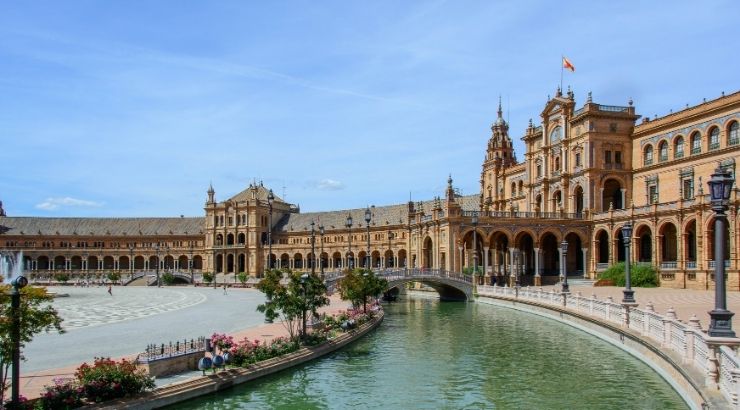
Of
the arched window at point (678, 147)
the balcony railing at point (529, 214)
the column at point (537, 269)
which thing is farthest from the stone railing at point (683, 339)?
the arched window at point (678, 147)

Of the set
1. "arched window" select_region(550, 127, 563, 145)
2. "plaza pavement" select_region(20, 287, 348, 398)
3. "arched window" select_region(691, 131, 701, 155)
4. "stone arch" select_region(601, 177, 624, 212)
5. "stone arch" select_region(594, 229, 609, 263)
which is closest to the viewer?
"plaza pavement" select_region(20, 287, 348, 398)

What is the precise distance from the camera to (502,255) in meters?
82.8

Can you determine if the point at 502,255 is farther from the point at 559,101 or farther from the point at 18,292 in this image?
the point at 18,292

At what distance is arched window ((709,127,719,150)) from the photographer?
61906 mm

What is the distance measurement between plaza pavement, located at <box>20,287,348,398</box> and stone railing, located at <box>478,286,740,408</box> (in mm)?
14896

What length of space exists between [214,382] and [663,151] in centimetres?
6091

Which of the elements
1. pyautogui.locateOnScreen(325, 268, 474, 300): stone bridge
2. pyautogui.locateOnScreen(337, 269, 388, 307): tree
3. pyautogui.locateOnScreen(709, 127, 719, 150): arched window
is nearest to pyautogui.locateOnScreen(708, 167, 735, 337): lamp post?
pyautogui.locateOnScreen(337, 269, 388, 307): tree

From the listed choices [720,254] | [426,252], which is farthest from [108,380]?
[426,252]

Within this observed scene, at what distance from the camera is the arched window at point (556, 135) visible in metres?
77.2

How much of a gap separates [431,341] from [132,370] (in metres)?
19.0

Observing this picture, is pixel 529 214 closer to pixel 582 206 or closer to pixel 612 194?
pixel 582 206

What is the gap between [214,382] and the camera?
2012cm

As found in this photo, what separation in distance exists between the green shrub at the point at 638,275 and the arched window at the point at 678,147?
12.2 meters

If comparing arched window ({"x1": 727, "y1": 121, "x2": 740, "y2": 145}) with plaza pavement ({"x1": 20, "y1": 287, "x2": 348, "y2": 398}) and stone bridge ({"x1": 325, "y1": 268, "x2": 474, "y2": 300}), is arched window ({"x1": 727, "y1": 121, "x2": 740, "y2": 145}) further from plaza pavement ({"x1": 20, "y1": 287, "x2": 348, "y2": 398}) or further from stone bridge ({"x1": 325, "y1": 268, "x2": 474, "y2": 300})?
plaza pavement ({"x1": 20, "y1": 287, "x2": 348, "y2": 398})
